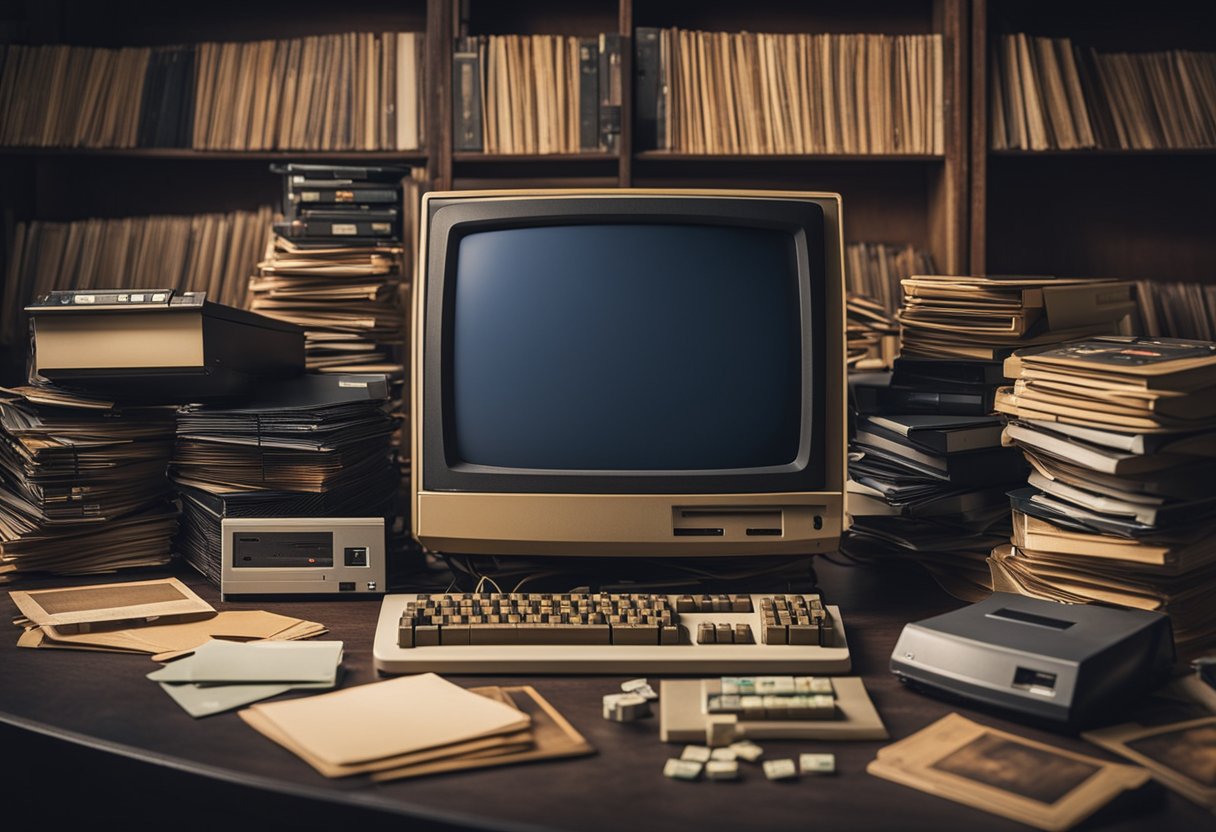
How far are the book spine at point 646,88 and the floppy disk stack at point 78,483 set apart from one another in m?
1.45

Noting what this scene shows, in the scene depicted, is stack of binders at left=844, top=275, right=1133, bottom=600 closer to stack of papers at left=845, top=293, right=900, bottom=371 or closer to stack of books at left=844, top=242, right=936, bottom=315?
stack of papers at left=845, top=293, right=900, bottom=371

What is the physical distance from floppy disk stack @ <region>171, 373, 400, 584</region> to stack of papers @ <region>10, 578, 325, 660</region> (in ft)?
0.43

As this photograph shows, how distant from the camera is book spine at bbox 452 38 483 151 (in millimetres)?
2576

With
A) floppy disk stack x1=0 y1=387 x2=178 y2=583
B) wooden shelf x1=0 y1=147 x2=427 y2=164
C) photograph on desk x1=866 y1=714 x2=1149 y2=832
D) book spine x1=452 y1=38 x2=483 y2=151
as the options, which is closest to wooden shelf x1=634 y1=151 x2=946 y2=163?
book spine x1=452 y1=38 x2=483 y2=151

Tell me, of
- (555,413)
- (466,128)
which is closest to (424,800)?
(555,413)

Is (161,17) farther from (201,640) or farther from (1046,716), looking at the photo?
(1046,716)

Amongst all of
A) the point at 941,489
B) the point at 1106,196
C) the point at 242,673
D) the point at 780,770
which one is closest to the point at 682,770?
the point at 780,770

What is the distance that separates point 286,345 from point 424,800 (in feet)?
3.37

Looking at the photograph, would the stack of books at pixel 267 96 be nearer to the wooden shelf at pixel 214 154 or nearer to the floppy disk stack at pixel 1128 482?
the wooden shelf at pixel 214 154

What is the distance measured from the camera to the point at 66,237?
104 inches

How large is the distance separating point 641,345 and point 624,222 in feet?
0.48

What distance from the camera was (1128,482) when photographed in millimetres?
1137

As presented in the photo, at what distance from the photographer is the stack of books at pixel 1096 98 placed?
2598 mm

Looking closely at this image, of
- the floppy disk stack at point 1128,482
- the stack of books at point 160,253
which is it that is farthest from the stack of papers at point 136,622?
the stack of books at point 160,253
